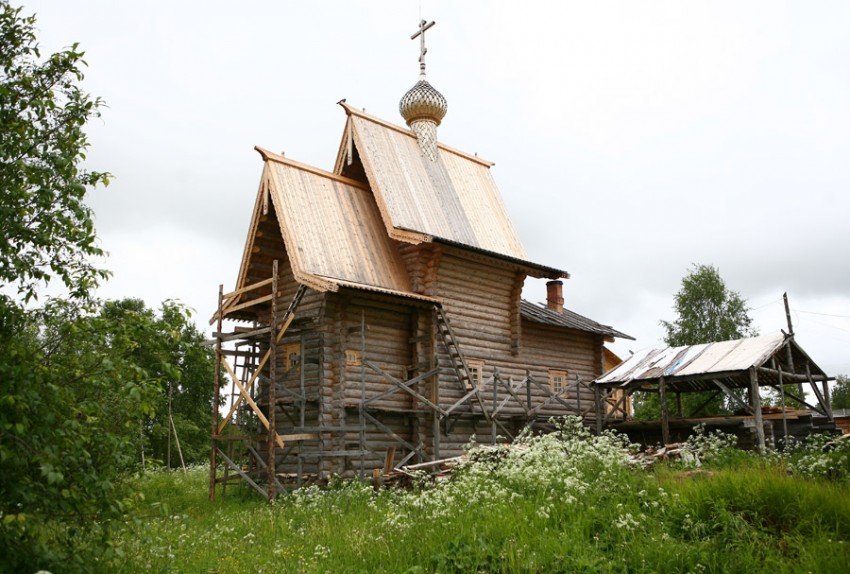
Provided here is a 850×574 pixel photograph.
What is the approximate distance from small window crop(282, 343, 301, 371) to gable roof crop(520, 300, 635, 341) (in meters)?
7.62

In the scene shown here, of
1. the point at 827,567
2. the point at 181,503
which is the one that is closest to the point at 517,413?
the point at 181,503

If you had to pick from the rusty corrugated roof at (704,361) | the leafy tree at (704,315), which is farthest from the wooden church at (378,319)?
the leafy tree at (704,315)

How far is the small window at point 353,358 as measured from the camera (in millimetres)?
17828

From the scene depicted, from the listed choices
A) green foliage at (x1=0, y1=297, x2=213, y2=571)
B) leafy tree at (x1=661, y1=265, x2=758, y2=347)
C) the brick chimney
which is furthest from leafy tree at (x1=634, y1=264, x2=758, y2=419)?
green foliage at (x1=0, y1=297, x2=213, y2=571)

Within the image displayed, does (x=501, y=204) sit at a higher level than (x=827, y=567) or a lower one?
higher

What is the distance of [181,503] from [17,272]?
39.7ft

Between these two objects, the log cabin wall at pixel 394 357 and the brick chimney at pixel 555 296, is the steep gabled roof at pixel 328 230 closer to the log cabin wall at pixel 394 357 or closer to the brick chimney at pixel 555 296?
the log cabin wall at pixel 394 357

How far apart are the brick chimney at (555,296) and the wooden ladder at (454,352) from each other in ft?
31.8

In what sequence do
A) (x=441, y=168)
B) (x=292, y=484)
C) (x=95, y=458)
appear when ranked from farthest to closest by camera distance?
(x=441, y=168) → (x=292, y=484) → (x=95, y=458)

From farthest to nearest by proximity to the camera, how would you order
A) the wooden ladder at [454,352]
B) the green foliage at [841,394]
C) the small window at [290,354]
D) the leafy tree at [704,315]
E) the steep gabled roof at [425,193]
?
1. the green foliage at [841,394]
2. the leafy tree at [704,315]
3. the steep gabled roof at [425,193]
4. the wooden ladder at [454,352]
5. the small window at [290,354]

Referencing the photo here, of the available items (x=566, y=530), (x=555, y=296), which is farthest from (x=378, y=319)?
(x=555, y=296)

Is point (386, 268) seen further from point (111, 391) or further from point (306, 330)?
point (111, 391)

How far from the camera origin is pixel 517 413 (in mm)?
21219

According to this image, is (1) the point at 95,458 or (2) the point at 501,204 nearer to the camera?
(1) the point at 95,458
